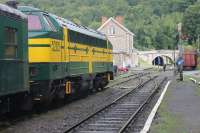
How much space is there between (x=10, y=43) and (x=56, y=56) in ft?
17.0

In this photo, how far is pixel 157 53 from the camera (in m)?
138

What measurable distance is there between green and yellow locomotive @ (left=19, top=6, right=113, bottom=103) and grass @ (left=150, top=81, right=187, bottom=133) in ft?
11.9

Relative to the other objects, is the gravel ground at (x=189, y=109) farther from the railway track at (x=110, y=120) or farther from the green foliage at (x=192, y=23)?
the green foliage at (x=192, y=23)

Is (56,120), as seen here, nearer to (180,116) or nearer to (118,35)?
(180,116)

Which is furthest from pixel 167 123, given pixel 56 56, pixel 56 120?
pixel 56 56

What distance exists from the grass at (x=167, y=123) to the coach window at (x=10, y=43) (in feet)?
12.7

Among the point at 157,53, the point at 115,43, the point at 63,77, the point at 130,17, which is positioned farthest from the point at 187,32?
the point at 63,77

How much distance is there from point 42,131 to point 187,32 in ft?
435

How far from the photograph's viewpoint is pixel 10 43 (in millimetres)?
13508

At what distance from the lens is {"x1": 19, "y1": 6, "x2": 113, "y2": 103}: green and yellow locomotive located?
17.5 metres

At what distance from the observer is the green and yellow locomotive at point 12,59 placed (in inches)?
505

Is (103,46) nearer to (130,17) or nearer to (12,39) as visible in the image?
(12,39)

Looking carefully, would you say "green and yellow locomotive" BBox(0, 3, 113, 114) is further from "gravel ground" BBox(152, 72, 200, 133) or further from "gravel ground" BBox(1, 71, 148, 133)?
"gravel ground" BBox(152, 72, 200, 133)

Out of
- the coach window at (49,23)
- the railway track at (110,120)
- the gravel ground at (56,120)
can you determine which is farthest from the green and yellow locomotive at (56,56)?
the railway track at (110,120)
